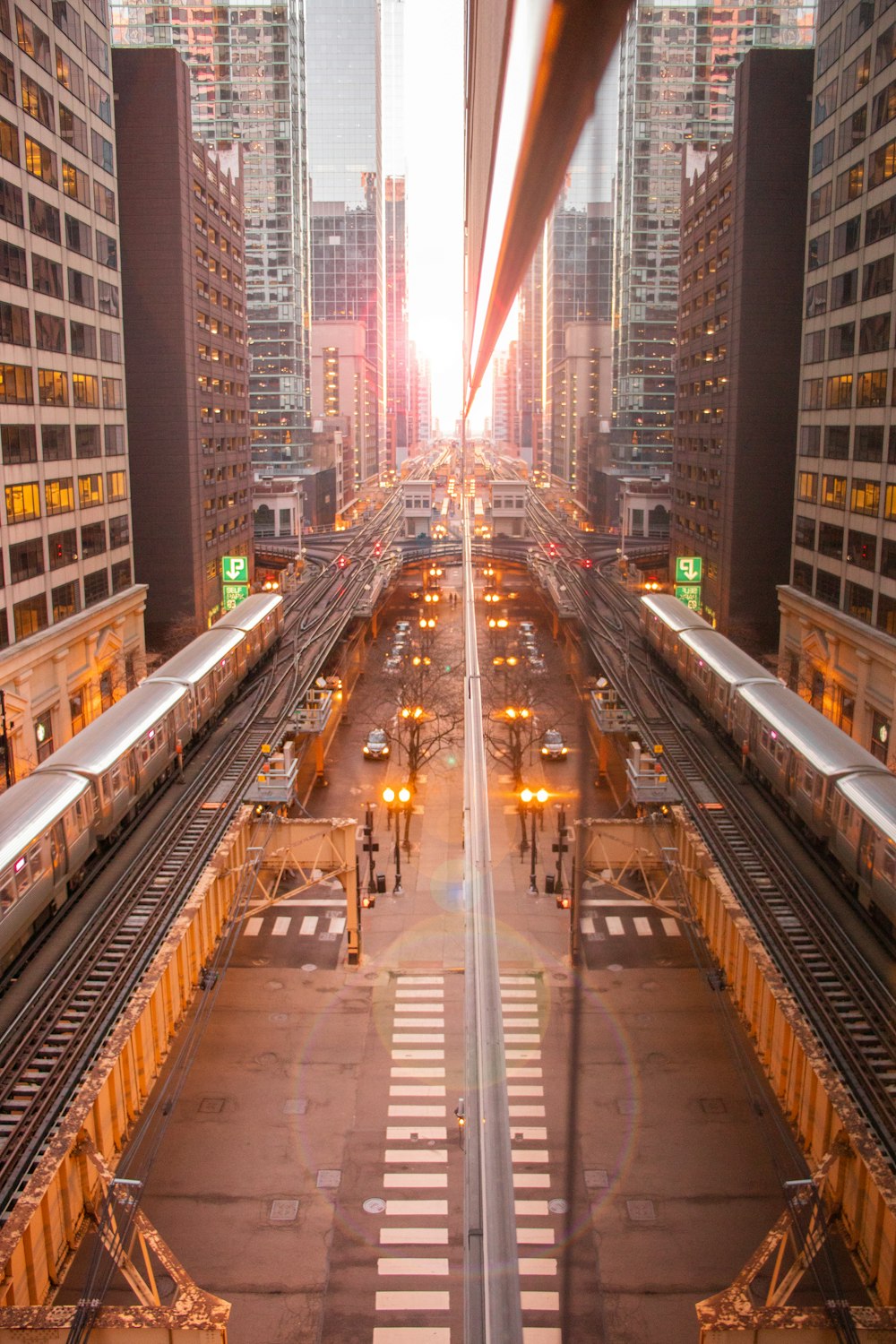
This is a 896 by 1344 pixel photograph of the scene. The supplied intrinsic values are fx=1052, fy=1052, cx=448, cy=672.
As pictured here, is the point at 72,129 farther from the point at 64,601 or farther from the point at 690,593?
the point at 690,593

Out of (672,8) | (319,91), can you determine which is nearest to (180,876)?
(672,8)

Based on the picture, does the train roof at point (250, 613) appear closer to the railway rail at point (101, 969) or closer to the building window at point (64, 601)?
the building window at point (64, 601)

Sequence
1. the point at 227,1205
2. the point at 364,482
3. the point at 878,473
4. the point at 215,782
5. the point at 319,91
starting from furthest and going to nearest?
the point at 319,91 < the point at 364,482 < the point at 878,473 < the point at 215,782 < the point at 227,1205

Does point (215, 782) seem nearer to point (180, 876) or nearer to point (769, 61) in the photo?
point (180, 876)

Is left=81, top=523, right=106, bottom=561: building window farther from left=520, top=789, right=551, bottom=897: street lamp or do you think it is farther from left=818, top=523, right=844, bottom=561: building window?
left=818, top=523, right=844, bottom=561: building window

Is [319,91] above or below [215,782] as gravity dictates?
above

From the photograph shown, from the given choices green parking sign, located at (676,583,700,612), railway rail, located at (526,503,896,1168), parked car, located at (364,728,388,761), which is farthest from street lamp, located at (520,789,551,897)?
green parking sign, located at (676,583,700,612)
